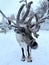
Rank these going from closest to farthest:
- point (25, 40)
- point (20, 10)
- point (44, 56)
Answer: point (25, 40)
point (20, 10)
point (44, 56)

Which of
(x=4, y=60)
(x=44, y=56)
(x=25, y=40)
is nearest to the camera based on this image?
(x=25, y=40)

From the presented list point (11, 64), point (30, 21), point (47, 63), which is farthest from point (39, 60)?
point (30, 21)

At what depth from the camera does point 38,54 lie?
4.50m

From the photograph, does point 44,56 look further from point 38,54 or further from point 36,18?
point 36,18

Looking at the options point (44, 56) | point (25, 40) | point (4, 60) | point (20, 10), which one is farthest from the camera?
point (44, 56)

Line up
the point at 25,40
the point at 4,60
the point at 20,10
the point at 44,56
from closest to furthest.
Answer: the point at 25,40
the point at 20,10
the point at 4,60
the point at 44,56

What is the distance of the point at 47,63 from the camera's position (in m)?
3.81

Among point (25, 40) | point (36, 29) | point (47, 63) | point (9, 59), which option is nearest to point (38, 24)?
point (36, 29)

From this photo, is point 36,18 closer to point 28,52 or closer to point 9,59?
point 28,52

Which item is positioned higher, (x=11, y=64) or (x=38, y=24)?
(x=38, y=24)

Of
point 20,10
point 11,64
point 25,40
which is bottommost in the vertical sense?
point 11,64

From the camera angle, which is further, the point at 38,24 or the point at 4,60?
the point at 4,60

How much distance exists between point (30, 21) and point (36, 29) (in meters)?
0.18

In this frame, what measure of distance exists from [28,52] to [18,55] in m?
0.69
